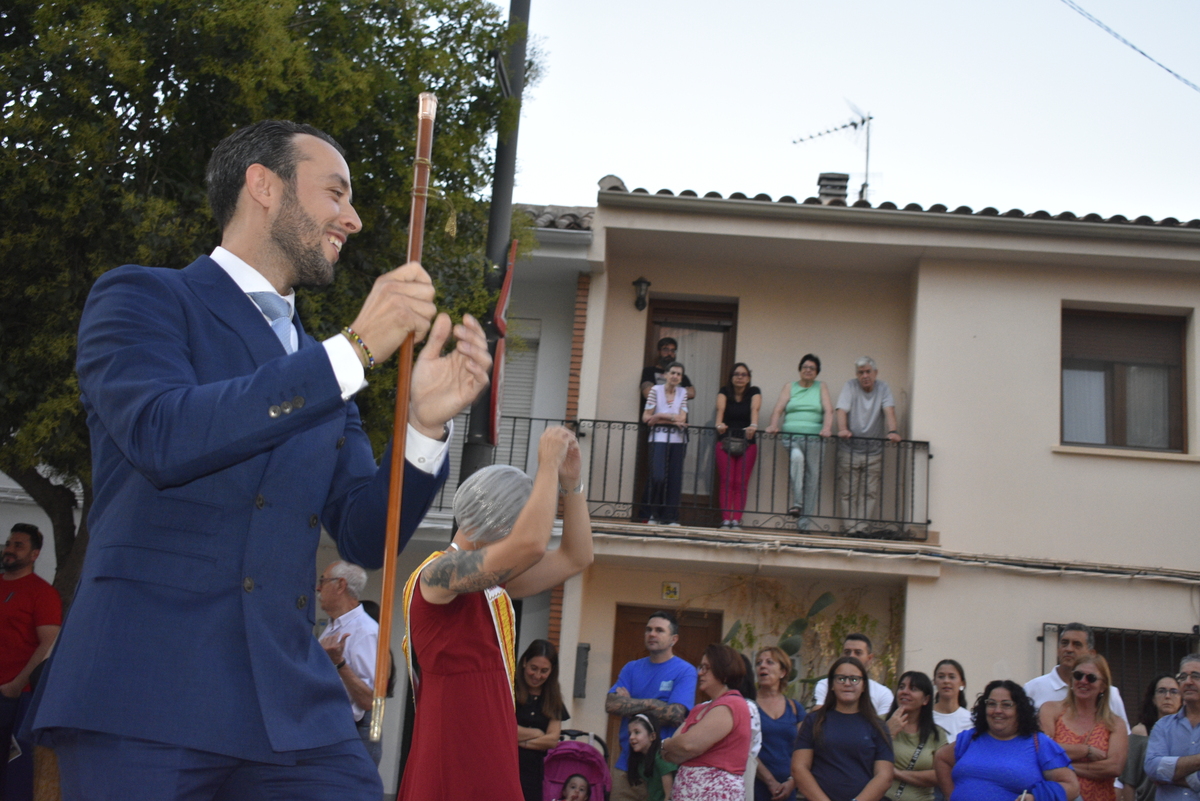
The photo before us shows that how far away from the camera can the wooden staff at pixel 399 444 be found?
2.13 metres

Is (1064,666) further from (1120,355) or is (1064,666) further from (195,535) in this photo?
(195,535)

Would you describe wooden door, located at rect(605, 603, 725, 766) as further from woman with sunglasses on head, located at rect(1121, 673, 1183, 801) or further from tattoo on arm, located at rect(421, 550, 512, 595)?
tattoo on arm, located at rect(421, 550, 512, 595)

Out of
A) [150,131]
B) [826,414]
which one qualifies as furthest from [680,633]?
[150,131]

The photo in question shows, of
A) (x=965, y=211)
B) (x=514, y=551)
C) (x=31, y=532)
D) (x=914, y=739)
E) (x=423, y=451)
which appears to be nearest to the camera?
(x=423, y=451)

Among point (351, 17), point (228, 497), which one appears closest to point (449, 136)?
point (351, 17)

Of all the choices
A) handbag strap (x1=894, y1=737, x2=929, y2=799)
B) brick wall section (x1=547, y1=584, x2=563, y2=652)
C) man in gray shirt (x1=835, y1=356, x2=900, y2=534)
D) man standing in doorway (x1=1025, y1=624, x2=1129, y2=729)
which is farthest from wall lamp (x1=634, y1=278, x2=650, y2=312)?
handbag strap (x1=894, y1=737, x2=929, y2=799)

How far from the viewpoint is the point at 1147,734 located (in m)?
7.60

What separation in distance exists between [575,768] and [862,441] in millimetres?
6491

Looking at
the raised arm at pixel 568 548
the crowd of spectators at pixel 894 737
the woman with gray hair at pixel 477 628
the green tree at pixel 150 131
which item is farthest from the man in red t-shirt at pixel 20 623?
the woman with gray hair at pixel 477 628

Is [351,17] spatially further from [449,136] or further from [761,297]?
[761,297]

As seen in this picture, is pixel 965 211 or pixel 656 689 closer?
pixel 656 689

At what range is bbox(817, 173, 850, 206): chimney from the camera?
622 inches

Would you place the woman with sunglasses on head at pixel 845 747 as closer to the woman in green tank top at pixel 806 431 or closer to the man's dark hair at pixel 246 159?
the man's dark hair at pixel 246 159

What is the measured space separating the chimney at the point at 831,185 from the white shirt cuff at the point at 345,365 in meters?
14.5
